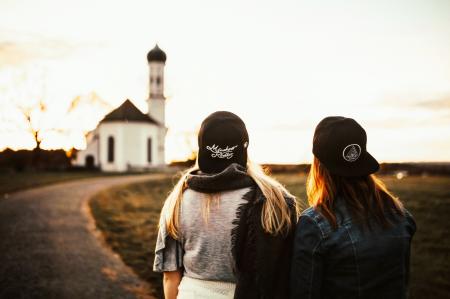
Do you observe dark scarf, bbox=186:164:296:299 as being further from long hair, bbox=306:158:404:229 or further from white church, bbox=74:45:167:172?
white church, bbox=74:45:167:172

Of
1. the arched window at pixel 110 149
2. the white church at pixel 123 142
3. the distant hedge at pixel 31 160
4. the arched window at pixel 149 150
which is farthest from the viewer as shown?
the arched window at pixel 149 150

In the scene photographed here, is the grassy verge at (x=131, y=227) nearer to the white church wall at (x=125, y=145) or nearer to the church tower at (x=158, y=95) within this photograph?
the white church wall at (x=125, y=145)

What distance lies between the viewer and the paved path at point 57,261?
5707mm

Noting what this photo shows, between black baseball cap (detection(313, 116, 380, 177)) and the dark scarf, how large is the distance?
0.45 metres

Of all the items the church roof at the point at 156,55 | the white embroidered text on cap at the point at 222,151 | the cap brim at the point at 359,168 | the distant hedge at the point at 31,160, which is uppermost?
the church roof at the point at 156,55

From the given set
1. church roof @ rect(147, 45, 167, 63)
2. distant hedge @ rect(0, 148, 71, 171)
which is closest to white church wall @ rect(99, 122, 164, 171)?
distant hedge @ rect(0, 148, 71, 171)

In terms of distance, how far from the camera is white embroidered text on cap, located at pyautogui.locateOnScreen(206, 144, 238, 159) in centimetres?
233

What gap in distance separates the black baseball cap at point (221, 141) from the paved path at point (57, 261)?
3.98m

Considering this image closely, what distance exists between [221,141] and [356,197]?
0.84 meters

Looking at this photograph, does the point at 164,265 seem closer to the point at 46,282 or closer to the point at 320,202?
the point at 320,202

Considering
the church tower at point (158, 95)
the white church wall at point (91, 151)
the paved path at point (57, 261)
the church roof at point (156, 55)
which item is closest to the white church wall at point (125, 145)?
the white church wall at point (91, 151)

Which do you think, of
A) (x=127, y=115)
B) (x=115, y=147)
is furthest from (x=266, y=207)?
(x=127, y=115)

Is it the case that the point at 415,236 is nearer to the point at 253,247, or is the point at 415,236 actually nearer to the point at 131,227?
the point at 131,227

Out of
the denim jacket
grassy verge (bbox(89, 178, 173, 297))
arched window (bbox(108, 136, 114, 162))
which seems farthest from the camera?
arched window (bbox(108, 136, 114, 162))
